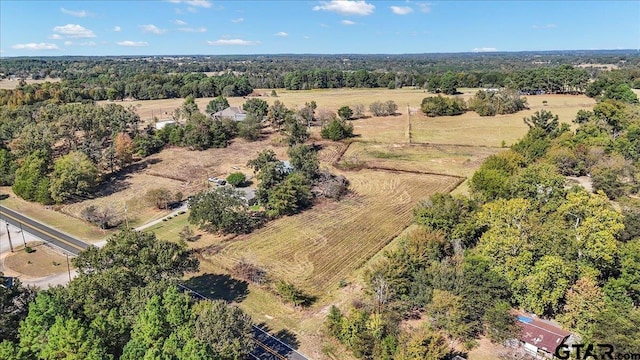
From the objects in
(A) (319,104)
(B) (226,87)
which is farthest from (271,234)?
(B) (226,87)

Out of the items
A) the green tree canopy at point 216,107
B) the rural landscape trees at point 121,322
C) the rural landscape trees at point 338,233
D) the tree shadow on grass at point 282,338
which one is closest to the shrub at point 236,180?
the rural landscape trees at point 338,233

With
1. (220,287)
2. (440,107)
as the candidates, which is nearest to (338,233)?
(220,287)

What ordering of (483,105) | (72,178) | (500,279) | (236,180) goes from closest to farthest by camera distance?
(500,279) < (72,178) < (236,180) < (483,105)

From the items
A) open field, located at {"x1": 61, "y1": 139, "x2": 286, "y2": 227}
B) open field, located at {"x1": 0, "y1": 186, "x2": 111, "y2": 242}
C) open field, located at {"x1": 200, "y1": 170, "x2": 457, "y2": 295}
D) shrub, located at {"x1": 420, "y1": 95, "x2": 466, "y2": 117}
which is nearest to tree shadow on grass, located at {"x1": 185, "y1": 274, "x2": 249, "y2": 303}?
open field, located at {"x1": 200, "y1": 170, "x2": 457, "y2": 295}

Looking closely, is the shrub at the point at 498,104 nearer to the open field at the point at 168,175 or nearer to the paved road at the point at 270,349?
the open field at the point at 168,175

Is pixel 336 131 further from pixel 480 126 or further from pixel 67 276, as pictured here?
pixel 67 276

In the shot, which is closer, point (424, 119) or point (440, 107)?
point (424, 119)
